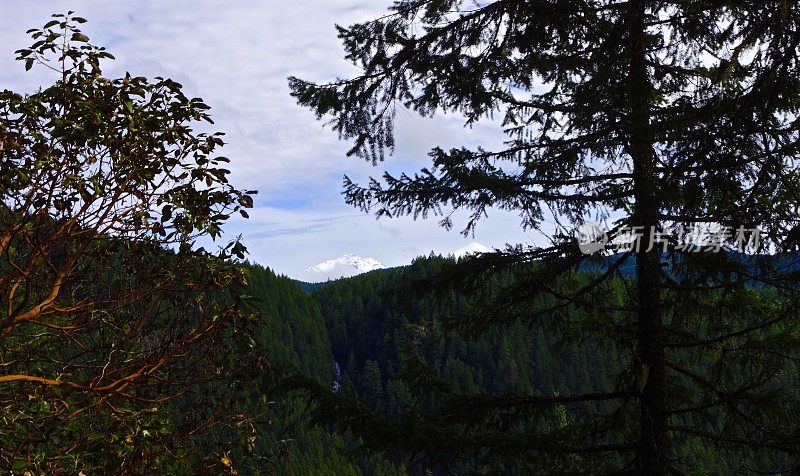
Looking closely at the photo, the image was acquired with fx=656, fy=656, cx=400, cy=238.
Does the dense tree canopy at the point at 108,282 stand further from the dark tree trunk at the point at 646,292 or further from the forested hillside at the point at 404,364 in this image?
the dark tree trunk at the point at 646,292

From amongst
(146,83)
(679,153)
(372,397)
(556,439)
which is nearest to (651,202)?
(679,153)

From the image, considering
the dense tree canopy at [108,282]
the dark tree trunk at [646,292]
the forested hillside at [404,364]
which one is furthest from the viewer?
the forested hillside at [404,364]

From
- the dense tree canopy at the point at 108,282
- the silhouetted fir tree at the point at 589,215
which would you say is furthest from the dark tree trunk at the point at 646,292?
the dense tree canopy at the point at 108,282

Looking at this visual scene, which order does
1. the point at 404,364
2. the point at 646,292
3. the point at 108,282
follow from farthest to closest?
1. the point at 404,364
2. the point at 646,292
3. the point at 108,282

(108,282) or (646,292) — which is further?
(646,292)

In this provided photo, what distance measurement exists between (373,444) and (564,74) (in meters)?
5.23

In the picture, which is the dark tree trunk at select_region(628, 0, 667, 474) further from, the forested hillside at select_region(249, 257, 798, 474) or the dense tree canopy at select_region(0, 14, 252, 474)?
the dense tree canopy at select_region(0, 14, 252, 474)

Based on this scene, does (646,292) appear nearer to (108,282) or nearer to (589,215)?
(589,215)

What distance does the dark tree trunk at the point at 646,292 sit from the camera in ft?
22.0

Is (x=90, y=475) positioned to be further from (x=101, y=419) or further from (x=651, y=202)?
(x=651, y=202)

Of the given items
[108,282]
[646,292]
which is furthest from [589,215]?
[108,282]

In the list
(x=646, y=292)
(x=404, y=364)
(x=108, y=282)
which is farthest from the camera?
(x=404, y=364)

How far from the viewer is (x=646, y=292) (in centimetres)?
749

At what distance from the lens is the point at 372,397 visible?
10356 cm
